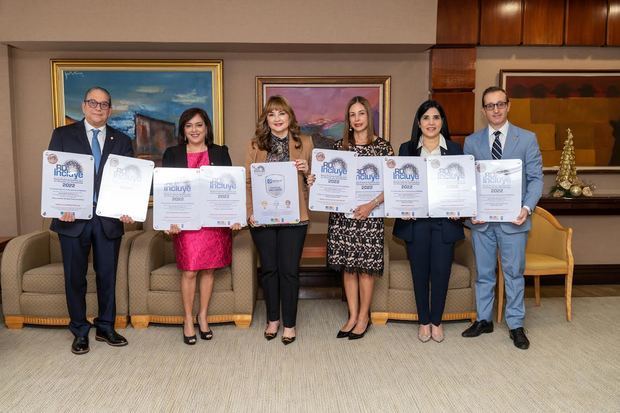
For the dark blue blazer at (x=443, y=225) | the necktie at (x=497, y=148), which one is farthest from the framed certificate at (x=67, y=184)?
the necktie at (x=497, y=148)

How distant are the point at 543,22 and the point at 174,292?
444 cm

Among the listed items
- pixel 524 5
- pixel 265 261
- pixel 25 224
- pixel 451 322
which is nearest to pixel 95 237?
pixel 265 261

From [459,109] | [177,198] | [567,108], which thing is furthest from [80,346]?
[567,108]

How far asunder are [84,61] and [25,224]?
5.76 feet

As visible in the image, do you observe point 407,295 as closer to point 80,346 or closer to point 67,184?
point 80,346

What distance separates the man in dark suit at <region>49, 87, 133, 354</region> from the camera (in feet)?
11.8

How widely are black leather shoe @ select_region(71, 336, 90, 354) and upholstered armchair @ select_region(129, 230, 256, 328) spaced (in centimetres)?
55

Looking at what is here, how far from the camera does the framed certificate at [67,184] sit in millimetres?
3480

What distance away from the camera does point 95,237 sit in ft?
12.2

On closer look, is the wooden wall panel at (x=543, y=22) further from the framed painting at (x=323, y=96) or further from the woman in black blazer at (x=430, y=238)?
the woman in black blazer at (x=430, y=238)

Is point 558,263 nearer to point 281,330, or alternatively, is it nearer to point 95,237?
point 281,330

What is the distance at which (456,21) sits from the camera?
5.34 metres

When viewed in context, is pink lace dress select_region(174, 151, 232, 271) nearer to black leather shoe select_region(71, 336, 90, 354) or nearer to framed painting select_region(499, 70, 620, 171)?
black leather shoe select_region(71, 336, 90, 354)

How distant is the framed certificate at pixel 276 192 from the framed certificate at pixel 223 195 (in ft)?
0.39
